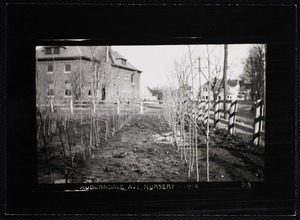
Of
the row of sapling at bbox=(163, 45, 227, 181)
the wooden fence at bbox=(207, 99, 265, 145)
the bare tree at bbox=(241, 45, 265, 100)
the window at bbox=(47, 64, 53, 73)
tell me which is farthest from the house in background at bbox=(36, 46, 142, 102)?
the bare tree at bbox=(241, 45, 265, 100)

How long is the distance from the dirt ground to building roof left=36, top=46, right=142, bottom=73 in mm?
480

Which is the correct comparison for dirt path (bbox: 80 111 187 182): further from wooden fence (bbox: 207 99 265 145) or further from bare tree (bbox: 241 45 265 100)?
bare tree (bbox: 241 45 265 100)

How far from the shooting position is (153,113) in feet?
4.66

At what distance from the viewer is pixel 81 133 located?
1.40m

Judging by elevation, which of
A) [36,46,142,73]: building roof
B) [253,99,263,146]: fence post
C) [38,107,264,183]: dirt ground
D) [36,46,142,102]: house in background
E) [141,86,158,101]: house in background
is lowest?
[38,107,264,183]: dirt ground

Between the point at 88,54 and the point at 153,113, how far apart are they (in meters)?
0.59

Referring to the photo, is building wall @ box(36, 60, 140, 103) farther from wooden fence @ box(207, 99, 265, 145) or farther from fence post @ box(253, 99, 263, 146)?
fence post @ box(253, 99, 263, 146)

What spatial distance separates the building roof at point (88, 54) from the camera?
4.39 ft

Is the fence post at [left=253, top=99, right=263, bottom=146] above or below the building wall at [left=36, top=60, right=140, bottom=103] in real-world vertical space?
below

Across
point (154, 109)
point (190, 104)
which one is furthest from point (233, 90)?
point (154, 109)

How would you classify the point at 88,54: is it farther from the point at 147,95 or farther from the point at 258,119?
the point at 258,119

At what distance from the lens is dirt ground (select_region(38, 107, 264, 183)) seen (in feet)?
4.52

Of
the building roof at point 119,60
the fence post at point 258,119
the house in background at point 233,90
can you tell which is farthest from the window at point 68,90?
the fence post at point 258,119

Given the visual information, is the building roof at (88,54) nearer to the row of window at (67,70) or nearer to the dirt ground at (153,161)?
the row of window at (67,70)
